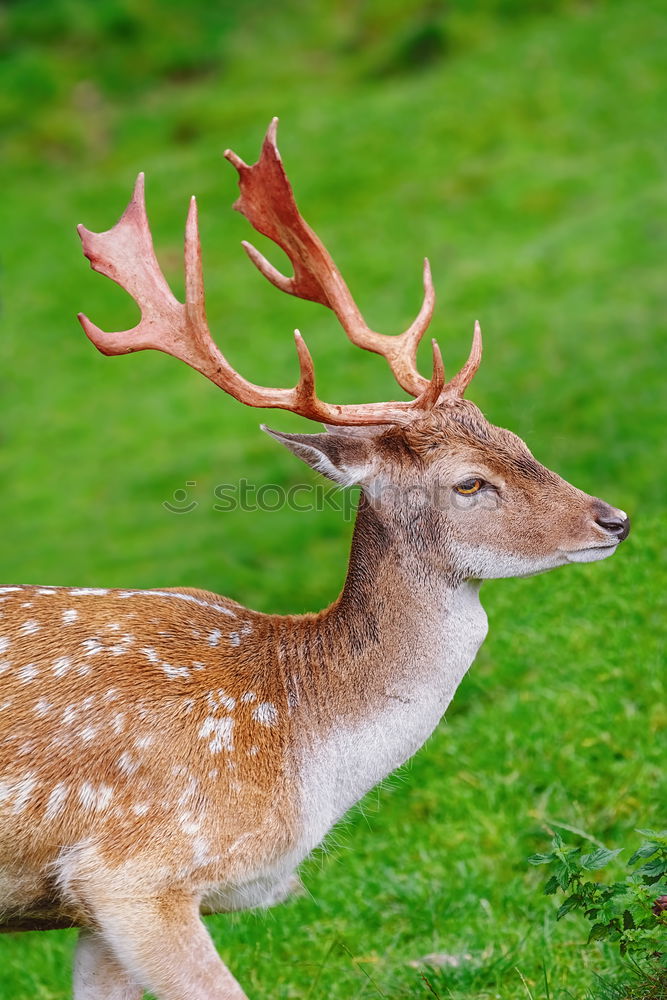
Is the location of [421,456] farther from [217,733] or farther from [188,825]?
[188,825]

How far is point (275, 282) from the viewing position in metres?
4.80

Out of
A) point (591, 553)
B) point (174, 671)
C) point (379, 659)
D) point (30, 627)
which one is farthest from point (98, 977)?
point (591, 553)

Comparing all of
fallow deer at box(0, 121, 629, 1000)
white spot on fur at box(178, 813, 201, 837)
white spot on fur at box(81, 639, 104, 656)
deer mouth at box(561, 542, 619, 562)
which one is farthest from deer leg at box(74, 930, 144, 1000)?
deer mouth at box(561, 542, 619, 562)

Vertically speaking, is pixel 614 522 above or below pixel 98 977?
above

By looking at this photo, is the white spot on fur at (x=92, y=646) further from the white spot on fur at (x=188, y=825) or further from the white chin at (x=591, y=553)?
the white chin at (x=591, y=553)

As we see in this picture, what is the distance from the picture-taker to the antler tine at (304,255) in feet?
14.5

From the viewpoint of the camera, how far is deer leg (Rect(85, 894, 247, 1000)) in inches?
138

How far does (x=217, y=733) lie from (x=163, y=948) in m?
0.61

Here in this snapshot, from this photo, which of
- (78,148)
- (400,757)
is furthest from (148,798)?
(78,148)

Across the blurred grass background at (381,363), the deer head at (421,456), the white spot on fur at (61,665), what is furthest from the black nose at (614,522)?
the white spot on fur at (61,665)

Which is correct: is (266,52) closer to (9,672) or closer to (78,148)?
(78,148)

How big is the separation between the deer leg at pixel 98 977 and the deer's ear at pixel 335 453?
1.59 meters

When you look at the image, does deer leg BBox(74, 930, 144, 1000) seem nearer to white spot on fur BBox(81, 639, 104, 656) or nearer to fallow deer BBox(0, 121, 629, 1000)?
fallow deer BBox(0, 121, 629, 1000)

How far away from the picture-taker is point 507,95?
51.9 ft
